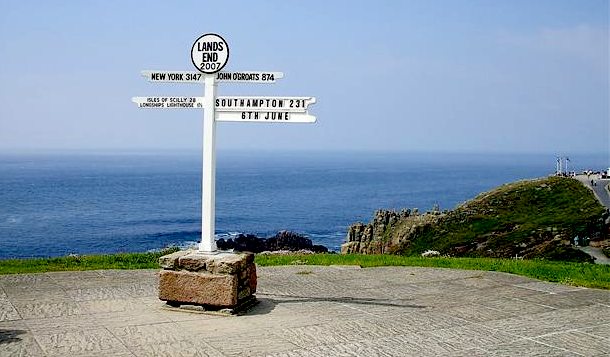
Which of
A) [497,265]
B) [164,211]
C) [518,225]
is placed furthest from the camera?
[164,211]

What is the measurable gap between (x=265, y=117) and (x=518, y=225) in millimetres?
29962

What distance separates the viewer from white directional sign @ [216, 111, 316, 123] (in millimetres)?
9055

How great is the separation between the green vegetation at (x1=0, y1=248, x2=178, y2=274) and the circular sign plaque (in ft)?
17.9

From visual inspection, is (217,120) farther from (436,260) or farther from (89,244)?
(89,244)

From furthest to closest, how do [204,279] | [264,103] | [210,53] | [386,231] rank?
[386,231]
[210,53]
[264,103]
[204,279]

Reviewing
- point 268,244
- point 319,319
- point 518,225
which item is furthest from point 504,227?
point 319,319

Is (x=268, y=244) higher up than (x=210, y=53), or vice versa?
(x=210, y=53)

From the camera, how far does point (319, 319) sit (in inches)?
339

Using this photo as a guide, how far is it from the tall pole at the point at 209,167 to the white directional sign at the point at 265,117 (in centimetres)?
15

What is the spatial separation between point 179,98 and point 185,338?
358 centimetres

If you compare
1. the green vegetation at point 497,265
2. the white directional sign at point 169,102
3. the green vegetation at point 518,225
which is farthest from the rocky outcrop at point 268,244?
the white directional sign at point 169,102

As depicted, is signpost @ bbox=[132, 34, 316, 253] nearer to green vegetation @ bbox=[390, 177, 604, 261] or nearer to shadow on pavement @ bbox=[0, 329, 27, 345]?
shadow on pavement @ bbox=[0, 329, 27, 345]

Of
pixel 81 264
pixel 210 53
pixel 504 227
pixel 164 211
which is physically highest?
pixel 210 53

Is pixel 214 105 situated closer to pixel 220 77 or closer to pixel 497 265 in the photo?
pixel 220 77
